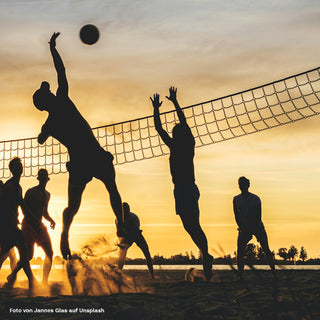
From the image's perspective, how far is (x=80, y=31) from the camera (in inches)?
305

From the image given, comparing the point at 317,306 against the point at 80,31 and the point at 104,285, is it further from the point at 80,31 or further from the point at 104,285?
the point at 80,31

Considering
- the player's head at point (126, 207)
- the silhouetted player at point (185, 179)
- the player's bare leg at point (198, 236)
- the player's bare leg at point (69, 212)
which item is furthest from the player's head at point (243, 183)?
the player's bare leg at point (69, 212)

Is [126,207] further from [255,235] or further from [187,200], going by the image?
[255,235]

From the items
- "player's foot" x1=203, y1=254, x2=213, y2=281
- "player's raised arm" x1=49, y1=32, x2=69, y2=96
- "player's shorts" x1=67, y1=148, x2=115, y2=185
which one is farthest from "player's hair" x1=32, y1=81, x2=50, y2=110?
"player's foot" x1=203, y1=254, x2=213, y2=281

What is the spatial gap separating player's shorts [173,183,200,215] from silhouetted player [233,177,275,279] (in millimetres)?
822

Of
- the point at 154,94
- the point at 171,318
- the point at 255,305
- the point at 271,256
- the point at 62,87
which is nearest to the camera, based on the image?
the point at 171,318

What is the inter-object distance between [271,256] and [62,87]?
11.8 feet

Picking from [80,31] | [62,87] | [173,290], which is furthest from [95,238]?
[80,31]

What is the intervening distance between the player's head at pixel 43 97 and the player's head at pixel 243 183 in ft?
9.40

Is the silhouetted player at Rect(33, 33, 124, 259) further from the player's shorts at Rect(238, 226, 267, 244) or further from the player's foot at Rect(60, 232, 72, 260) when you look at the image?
the player's shorts at Rect(238, 226, 267, 244)

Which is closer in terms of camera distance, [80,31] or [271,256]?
[271,256]

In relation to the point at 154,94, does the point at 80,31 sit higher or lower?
higher

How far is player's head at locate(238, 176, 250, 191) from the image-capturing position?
693 cm

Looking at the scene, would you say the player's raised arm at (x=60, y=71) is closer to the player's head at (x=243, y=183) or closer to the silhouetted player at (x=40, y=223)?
the silhouetted player at (x=40, y=223)
